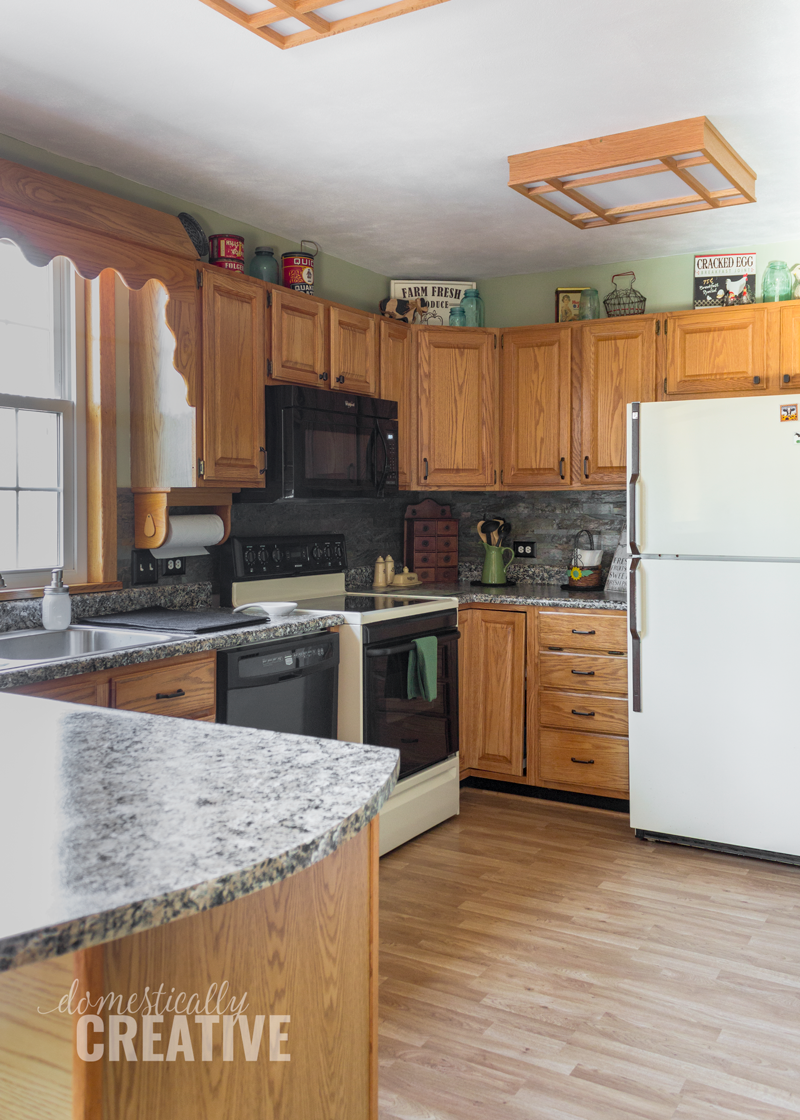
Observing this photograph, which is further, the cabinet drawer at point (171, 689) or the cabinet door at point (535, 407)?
the cabinet door at point (535, 407)

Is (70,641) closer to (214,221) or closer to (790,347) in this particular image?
(214,221)

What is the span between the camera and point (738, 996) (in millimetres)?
2342

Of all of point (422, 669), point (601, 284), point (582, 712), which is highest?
point (601, 284)

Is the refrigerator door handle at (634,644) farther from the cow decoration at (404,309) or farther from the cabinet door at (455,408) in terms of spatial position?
the cow decoration at (404,309)

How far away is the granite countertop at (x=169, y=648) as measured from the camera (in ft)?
6.99

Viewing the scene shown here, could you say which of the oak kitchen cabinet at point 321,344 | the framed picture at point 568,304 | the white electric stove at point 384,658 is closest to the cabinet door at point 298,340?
the oak kitchen cabinet at point 321,344

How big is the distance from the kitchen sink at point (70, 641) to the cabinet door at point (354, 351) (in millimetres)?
1450

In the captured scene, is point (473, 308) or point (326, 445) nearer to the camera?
point (326, 445)

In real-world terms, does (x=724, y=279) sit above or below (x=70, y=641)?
above

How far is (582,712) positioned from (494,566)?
902 mm

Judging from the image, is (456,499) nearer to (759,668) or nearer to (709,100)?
(759,668)

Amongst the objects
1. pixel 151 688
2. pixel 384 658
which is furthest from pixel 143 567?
pixel 384 658

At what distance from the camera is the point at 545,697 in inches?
154

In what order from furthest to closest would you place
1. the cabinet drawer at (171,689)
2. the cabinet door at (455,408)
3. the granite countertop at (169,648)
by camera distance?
the cabinet door at (455,408) < the cabinet drawer at (171,689) < the granite countertop at (169,648)
